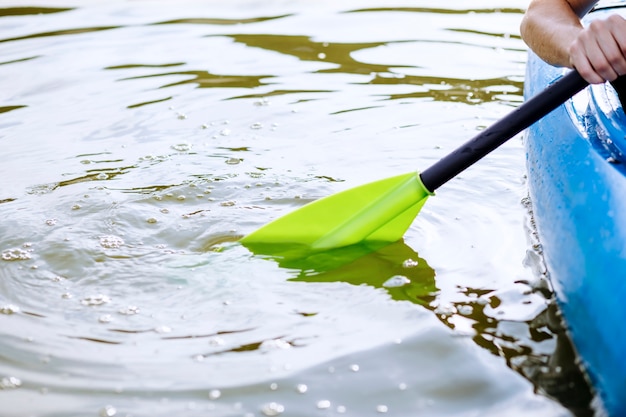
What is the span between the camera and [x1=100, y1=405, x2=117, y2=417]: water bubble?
1.56 meters

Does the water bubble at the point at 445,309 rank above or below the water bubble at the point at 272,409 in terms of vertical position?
above

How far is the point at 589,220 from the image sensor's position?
1.67 metres

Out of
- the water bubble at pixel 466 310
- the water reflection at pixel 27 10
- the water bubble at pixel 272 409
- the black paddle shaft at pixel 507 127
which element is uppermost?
the black paddle shaft at pixel 507 127

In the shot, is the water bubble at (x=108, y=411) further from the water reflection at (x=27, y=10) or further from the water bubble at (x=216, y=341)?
the water reflection at (x=27, y=10)

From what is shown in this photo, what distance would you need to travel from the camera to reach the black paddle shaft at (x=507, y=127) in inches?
70.9

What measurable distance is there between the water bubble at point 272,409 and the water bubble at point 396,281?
1.68 ft

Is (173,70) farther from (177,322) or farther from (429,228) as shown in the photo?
(177,322)

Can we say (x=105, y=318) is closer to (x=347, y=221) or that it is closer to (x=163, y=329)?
(x=163, y=329)

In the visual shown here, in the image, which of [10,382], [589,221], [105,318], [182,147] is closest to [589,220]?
[589,221]

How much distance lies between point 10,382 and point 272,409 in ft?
1.61

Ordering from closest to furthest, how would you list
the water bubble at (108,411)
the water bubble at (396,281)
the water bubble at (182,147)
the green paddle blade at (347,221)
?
the water bubble at (108,411)
the water bubble at (396,281)
the green paddle blade at (347,221)
the water bubble at (182,147)

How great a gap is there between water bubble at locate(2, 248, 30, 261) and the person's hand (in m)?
1.28

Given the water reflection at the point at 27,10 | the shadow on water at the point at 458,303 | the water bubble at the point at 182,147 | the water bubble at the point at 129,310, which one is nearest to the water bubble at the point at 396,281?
the shadow on water at the point at 458,303

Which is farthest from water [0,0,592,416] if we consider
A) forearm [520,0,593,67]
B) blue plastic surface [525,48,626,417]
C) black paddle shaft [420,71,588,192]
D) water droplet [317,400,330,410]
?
forearm [520,0,593,67]
